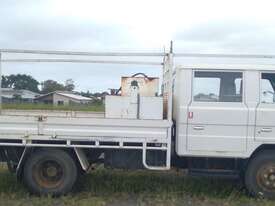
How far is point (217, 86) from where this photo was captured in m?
9.41

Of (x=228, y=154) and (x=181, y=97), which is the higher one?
(x=181, y=97)

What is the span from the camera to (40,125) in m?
9.33

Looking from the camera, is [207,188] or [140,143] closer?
[140,143]

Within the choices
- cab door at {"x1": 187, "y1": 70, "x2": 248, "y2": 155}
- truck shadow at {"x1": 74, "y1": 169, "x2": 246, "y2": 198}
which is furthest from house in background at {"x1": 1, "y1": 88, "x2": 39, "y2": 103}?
Answer: cab door at {"x1": 187, "y1": 70, "x2": 248, "y2": 155}

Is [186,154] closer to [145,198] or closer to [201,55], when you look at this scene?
[145,198]

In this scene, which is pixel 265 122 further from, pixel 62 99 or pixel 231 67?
pixel 62 99

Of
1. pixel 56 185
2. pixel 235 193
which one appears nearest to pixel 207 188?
pixel 235 193

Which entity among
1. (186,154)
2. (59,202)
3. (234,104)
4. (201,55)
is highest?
(201,55)

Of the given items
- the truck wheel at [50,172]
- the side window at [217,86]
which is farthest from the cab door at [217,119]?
the truck wheel at [50,172]

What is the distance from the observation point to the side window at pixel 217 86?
935cm

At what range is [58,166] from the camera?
952cm

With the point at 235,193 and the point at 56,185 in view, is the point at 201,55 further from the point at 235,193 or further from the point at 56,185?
the point at 56,185

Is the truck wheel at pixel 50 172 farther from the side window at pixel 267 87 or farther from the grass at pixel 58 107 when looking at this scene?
the side window at pixel 267 87

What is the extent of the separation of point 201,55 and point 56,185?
3271mm
